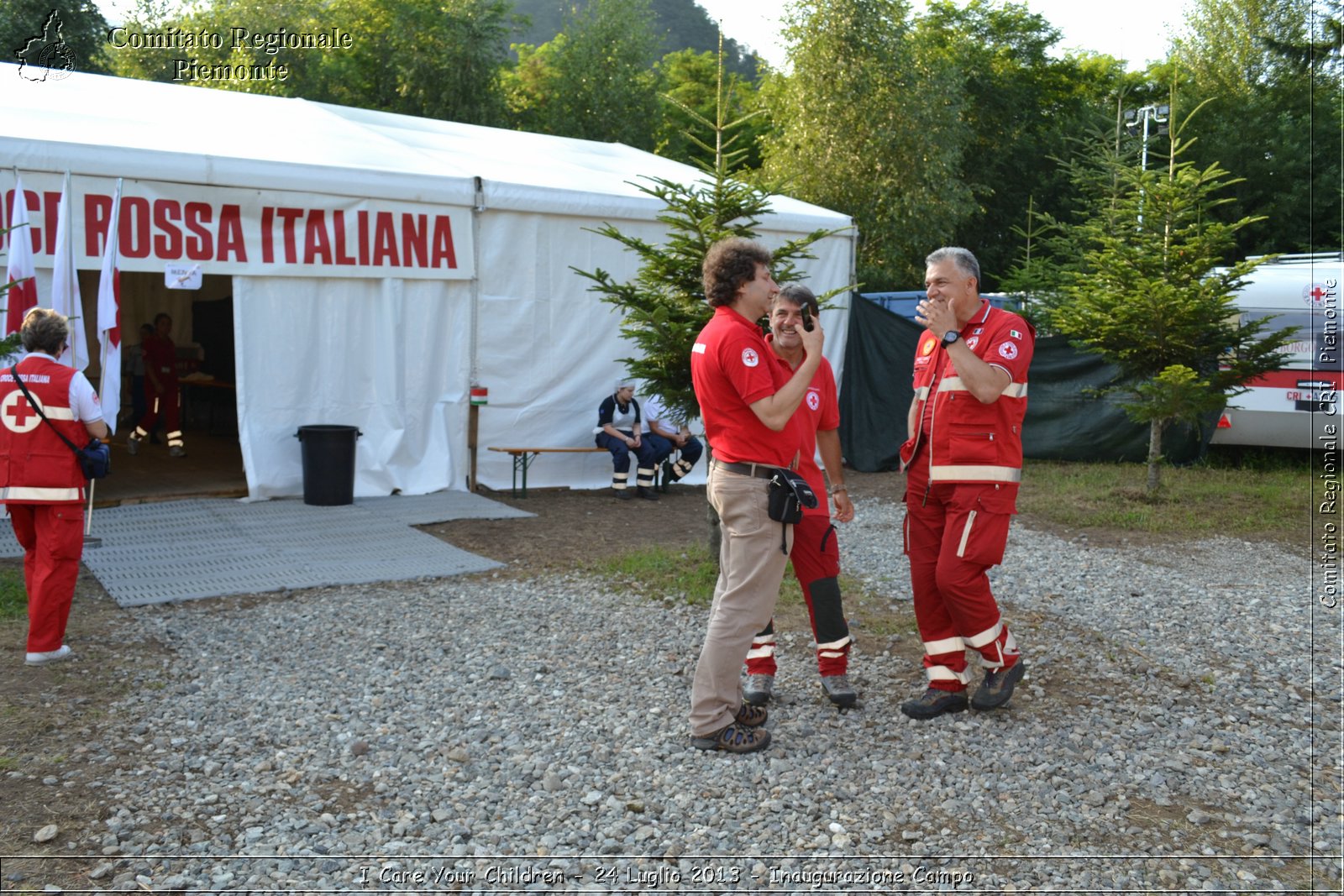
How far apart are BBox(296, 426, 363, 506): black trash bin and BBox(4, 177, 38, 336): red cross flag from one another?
231cm

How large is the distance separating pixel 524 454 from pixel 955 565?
6.76 metres

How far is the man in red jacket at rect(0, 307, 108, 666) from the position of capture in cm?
526

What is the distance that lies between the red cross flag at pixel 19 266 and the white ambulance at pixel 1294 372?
1280 centimetres

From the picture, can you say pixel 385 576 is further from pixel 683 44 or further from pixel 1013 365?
pixel 683 44

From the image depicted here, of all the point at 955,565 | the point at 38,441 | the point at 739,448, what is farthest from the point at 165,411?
the point at 955,565

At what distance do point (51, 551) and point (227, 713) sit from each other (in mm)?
1380

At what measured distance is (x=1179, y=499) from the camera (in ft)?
37.4

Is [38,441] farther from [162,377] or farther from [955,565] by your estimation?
[162,377]

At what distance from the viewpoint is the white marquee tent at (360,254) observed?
8.95 metres

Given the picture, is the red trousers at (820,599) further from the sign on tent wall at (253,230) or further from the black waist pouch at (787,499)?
the sign on tent wall at (253,230)

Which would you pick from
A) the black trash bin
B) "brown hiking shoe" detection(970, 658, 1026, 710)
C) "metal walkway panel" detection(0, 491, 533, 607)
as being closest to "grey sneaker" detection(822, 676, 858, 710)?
"brown hiking shoe" detection(970, 658, 1026, 710)

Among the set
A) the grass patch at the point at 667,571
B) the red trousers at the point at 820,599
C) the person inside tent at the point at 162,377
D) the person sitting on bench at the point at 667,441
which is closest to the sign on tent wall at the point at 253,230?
the person sitting on bench at the point at 667,441

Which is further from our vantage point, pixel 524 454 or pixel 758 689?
pixel 524 454

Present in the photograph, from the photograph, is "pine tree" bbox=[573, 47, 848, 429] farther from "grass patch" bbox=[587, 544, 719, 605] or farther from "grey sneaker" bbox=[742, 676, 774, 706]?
"grey sneaker" bbox=[742, 676, 774, 706]
